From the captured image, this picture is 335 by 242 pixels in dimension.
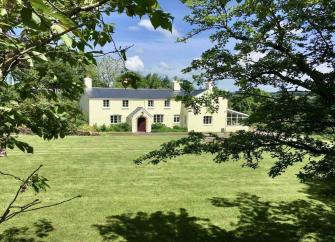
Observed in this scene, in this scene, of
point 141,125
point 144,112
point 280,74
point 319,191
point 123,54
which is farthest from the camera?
point 141,125

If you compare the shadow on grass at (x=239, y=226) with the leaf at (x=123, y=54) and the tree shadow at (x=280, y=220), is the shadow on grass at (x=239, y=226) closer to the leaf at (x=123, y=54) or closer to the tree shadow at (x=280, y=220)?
the tree shadow at (x=280, y=220)

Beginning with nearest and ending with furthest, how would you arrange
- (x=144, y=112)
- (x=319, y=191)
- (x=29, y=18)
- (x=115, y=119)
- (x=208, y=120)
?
1. (x=29, y=18)
2. (x=319, y=191)
3. (x=144, y=112)
4. (x=115, y=119)
5. (x=208, y=120)

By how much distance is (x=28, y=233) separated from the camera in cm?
1045

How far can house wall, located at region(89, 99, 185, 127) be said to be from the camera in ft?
178

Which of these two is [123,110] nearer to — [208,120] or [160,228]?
[208,120]

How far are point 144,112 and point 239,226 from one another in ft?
143

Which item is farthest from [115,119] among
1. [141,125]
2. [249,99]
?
[249,99]

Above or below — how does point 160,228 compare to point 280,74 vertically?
below

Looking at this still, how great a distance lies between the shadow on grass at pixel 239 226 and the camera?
1063 cm

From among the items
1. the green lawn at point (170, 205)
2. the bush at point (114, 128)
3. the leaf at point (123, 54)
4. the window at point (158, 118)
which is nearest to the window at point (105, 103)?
the bush at point (114, 128)

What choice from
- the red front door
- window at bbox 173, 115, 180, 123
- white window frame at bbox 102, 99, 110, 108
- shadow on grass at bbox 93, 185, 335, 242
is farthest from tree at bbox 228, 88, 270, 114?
window at bbox 173, 115, 180, 123

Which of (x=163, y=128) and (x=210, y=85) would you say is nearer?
(x=210, y=85)

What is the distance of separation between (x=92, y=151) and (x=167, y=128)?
28.9 metres

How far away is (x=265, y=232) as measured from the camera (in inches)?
440
